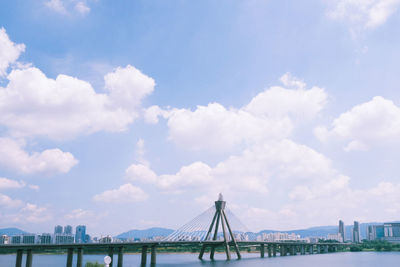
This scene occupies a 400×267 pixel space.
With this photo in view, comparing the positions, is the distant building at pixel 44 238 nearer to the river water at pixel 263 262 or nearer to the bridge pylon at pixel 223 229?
the river water at pixel 263 262

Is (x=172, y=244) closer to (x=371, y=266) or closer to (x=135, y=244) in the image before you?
(x=135, y=244)

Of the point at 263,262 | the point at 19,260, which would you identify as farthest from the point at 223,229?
the point at 19,260

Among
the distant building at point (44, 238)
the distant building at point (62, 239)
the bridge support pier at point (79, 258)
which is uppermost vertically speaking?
the bridge support pier at point (79, 258)

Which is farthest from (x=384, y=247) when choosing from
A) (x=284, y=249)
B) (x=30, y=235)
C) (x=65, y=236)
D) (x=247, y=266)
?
(x=30, y=235)

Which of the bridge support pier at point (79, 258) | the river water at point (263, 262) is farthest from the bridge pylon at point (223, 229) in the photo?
the bridge support pier at point (79, 258)

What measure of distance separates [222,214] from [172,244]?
23023mm

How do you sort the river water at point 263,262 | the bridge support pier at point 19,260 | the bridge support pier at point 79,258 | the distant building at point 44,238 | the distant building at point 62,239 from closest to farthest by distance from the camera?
the bridge support pier at point 19,260 → the bridge support pier at point 79,258 → the river water at point 263,262 → the distant building at point 44,238 → the distant building at point 62,239

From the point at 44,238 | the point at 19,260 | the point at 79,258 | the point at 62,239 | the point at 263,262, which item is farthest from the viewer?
the point at 62,239

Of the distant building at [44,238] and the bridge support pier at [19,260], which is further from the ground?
the bridge support pier at [19,260]

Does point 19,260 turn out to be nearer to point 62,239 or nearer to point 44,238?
point 44,238

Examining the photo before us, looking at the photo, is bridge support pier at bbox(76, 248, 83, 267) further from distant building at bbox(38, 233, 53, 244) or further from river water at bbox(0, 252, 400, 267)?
distant building at bbox(38, 233, 53, 244)

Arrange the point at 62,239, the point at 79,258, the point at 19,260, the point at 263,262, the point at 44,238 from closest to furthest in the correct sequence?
the point at 19,260 → the point at 79,258 → the point at 263,262 → the point at 44,238 → the point at 62,239

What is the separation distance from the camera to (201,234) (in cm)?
11175

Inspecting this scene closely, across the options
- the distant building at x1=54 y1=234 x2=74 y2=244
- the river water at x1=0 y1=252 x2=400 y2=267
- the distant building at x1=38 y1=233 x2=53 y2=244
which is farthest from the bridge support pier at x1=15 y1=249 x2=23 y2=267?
the distant building at x1=54 y1=234 x2=74 y2=244
